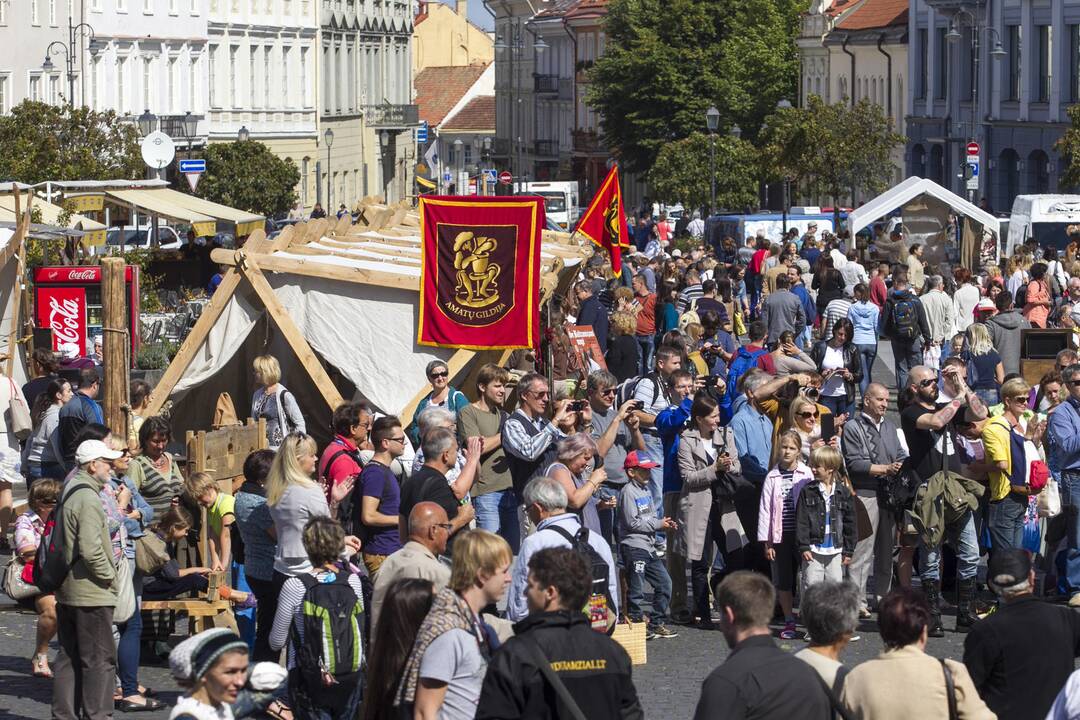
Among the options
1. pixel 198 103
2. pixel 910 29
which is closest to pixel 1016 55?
pixel 910 29

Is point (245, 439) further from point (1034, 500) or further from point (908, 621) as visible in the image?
point (908, 621)

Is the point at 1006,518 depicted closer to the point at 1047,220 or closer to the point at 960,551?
the point at 960,551

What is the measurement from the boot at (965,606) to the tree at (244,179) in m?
41.6

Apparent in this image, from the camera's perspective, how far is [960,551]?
12.9 m

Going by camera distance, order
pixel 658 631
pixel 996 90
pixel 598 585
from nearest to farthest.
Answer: pixel 598 585, pixel 658 631, pixel 996 90

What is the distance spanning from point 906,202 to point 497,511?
26391mm

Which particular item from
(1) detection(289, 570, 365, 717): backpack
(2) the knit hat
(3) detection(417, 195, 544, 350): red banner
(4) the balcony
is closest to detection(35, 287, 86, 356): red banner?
(3) detection(417, 195, 544, 350): red banner

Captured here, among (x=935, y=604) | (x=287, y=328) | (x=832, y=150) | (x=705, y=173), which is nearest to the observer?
(x=935, y=604)

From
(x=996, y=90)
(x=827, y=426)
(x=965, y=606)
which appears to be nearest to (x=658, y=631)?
(x=965, y=606)

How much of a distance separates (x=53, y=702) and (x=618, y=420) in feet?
12.3

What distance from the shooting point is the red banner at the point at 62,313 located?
20203 mm

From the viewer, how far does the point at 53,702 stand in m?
10.2

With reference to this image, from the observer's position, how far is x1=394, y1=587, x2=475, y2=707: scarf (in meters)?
7.54

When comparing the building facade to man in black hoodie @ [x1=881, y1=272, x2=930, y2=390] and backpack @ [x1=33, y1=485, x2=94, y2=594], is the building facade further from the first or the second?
backpack @ [x1=33, y1=485, x2=94, y2=594]
